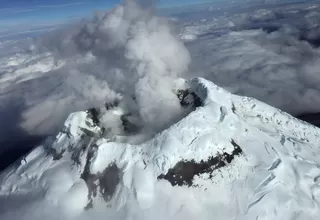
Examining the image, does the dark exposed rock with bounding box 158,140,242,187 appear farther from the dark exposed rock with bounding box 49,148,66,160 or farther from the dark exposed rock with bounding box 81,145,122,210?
the dark exposed rock with bounding box 49,148,66,160

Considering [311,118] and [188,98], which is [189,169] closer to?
[188,98]

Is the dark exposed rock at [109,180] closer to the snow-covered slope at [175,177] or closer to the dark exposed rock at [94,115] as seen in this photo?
the snow-covered slope at [175,177]

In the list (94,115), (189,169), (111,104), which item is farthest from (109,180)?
(111,104)

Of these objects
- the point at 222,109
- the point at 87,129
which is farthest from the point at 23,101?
the point at 222,109

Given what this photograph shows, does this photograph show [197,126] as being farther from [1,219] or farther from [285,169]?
[1,219]

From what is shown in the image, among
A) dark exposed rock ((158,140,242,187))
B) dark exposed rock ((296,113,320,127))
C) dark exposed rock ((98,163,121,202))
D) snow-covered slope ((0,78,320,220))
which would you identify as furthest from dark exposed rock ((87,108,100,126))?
dark exposed rock ((296,113,320,127))
